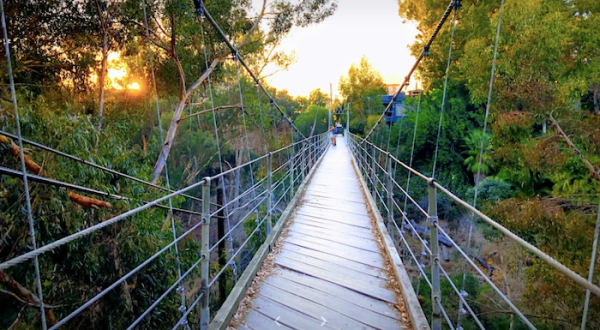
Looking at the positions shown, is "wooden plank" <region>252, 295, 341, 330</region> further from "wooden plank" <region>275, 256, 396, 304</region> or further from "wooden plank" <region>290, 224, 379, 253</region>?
"wooden plank" <region>290, 224, 379, 253</region>

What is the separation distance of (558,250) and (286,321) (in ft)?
14.7

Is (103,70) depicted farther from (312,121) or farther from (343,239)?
(312,121)

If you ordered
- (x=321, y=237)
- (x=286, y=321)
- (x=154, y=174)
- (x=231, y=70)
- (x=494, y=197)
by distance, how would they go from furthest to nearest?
1. (x=494, y=197)
2. (x=231, y=70)
3. (x=154, y=174)
4. (x=321, y=237)
5. (x=286, y=321)

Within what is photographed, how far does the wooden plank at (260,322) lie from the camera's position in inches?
64.1

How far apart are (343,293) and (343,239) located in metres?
0.95

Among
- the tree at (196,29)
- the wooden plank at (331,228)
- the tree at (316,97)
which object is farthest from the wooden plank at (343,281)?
the tree at (316,97)

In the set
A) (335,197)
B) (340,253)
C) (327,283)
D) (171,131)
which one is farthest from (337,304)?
(171,131)

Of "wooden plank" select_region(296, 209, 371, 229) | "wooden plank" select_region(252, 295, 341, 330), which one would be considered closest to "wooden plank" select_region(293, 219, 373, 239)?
"wooden plank" select_region(296, 209, 371, 229)

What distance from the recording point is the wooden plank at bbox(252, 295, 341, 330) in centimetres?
164

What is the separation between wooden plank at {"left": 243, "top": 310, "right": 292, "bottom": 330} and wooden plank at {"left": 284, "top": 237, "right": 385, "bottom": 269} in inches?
38.1

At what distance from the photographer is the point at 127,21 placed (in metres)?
5.91

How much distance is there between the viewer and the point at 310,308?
1790mm

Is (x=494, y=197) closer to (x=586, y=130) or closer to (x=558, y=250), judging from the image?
(x=586, y=130)

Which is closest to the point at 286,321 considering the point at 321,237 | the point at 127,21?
the point at 321,237
